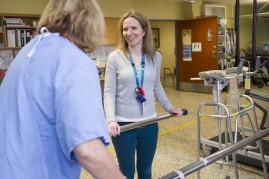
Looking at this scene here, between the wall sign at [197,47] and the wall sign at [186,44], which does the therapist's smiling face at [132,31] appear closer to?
the wall sign at [197,47]

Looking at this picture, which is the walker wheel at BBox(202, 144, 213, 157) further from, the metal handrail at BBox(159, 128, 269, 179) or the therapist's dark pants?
Result: the metal handrail at BBox(159, 128, 269, 179)

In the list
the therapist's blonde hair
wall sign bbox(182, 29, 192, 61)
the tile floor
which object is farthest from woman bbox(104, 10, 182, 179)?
wall sign bbox(182, 29, 192, 61)

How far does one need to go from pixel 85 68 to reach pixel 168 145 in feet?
10.6

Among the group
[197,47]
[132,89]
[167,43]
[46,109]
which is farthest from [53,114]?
[167,43]

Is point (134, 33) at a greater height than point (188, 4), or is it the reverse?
point (188, 4)

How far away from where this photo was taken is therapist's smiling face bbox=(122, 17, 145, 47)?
182cm

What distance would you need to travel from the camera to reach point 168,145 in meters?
3.90

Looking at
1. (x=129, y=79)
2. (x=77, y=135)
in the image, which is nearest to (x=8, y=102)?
(x=77, y=135)

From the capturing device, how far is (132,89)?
1.82 m

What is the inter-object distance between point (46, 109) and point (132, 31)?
1102 mm

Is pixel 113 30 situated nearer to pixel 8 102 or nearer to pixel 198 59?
pixel 198 59

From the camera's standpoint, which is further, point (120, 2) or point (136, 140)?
point (120, 2)

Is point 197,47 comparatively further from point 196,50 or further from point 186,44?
point 186,44

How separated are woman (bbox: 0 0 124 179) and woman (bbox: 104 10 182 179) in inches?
35.4
